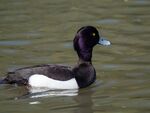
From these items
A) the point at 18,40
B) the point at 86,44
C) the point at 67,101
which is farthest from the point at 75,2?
the point at 67,101

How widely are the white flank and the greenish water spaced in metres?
0.19

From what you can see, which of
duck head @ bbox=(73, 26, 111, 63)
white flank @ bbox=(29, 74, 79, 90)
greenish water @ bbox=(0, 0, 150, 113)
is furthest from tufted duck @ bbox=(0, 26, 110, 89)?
duck head @ bbox=(73, 26, 111, 63)

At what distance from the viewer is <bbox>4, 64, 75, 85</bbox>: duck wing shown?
12.0 metres

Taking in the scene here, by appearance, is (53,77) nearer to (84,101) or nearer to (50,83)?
(50,83)

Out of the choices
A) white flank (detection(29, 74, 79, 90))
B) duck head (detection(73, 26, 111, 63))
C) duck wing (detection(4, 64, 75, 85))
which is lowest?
white flank (detection(29, 74, 79, 90))

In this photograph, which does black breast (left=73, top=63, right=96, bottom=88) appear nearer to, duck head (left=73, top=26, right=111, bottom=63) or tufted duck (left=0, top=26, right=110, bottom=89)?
tufted duck (left=0, top=26, right=110, bottom=89)

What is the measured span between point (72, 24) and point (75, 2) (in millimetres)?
2658

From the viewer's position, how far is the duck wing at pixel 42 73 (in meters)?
12.0

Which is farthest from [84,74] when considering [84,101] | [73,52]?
[73,52]

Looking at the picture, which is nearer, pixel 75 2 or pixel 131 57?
pixel 131 57

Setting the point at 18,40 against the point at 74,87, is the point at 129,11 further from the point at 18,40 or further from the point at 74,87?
the point at 74,87

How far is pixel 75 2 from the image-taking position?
1944 cm

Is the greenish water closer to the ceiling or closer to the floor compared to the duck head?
closer to the floor

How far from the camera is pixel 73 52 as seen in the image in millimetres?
14430
